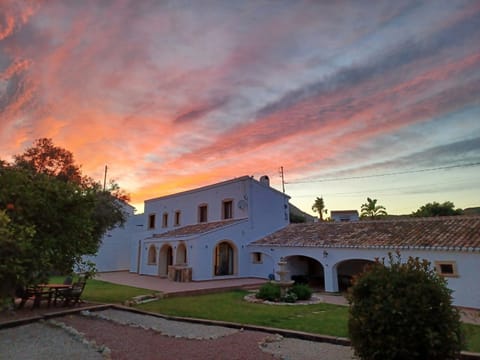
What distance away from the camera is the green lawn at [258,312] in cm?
881

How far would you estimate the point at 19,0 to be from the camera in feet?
31.9

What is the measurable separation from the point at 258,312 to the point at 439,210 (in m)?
37.5

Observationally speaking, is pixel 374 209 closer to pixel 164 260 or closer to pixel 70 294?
pixel 164 260

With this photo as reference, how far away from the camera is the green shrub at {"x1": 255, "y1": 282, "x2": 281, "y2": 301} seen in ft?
44.9

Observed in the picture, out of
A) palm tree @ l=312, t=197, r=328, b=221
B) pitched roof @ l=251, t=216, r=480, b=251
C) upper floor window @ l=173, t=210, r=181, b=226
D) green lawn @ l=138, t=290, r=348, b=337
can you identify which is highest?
palm tree @ l=312, t=197, r=328, b=221

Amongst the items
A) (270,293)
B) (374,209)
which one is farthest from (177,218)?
(374,209)

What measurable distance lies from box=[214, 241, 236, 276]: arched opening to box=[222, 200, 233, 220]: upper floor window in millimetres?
2686

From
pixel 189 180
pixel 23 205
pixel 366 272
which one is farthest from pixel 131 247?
pixel 366 272

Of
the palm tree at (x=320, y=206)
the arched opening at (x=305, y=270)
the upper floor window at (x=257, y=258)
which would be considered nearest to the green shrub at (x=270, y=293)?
the arched opening at (x=305, y=270)

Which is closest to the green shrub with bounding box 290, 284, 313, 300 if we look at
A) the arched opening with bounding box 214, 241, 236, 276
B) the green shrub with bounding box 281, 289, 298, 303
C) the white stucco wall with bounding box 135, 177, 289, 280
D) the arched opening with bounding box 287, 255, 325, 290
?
the green shrub with bounding box 281, 289, 298, 303

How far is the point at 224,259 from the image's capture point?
24.1 meters

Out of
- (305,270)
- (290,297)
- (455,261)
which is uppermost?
(455,261)

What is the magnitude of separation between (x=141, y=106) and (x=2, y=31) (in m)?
5.65

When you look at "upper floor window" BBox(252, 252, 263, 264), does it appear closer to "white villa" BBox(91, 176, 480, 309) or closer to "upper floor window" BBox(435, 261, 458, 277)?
"white villa" BBox(91, 176, 480, 309)
